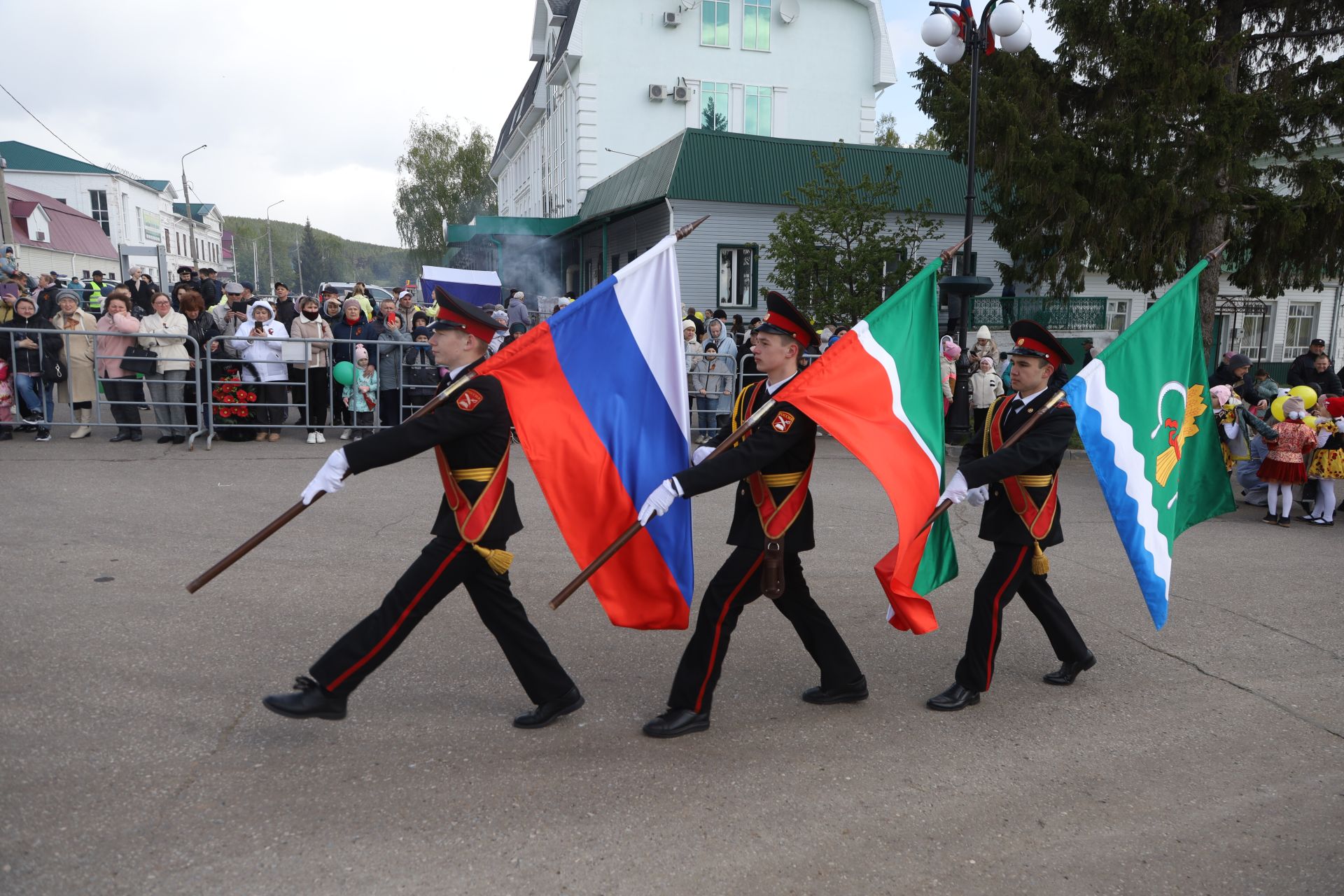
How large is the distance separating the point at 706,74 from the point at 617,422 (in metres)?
30.8

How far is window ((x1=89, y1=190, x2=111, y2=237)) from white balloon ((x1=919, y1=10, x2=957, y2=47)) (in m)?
72.3

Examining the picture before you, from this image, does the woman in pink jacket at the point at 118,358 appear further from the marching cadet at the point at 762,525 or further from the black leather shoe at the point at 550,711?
the marching cadet at the point at 762,525

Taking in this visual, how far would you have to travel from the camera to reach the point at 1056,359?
4844 millimetres

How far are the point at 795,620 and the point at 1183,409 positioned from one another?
8.39 feet

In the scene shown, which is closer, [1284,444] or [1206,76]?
[1284,444]

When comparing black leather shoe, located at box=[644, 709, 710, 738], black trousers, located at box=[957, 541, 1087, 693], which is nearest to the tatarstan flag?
black trousers, located at box=[957, 541, 1087, 693]

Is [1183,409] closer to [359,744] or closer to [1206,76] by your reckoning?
[359,744]

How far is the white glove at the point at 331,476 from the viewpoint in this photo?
3.78 metres

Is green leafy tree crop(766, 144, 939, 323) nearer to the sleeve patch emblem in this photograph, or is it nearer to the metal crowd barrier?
the metal crowd barrier

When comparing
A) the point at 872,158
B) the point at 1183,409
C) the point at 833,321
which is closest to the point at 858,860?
the point at 1183,409

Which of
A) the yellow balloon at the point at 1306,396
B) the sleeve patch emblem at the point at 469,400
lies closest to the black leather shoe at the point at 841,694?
the sleeve patch emblem at the point at 469,400

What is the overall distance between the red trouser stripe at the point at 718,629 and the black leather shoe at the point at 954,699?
119cm

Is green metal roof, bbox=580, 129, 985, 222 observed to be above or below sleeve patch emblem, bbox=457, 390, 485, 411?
above

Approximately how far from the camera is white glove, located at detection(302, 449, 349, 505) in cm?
378
